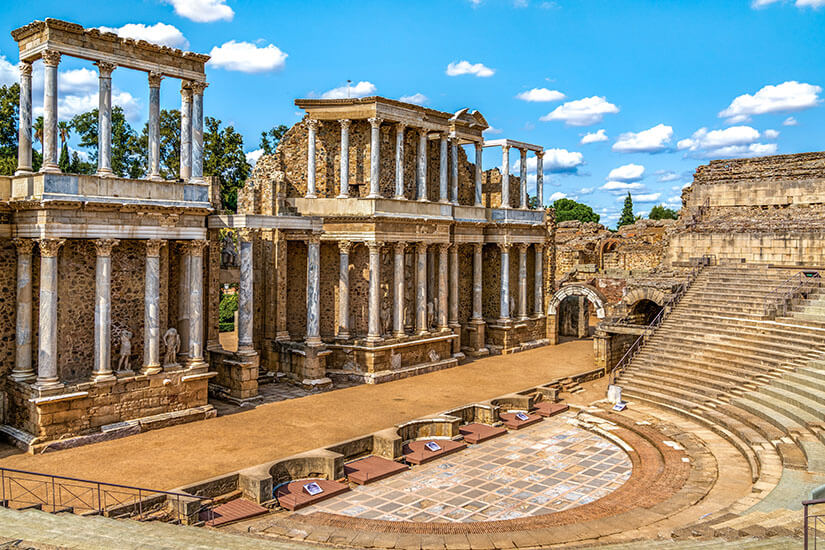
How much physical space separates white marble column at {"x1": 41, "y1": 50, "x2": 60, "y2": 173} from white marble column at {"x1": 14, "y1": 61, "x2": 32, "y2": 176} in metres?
0.84

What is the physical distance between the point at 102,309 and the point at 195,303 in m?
2.88

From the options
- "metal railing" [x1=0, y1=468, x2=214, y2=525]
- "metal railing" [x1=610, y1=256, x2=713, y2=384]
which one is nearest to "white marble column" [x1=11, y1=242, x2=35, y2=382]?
"metal railing" [x1=0, y1=468, x2=214, y2=525]

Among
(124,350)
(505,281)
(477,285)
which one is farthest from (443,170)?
(124,350)

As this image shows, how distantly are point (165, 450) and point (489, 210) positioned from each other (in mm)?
20777

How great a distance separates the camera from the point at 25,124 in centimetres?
1823

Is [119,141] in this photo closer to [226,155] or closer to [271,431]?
[226,155]

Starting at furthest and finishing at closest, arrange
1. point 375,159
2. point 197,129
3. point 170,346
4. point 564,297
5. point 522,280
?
1. point 564,297
2. point 522,280
3. point 375,159
4. point 197,129
5. point 170,346

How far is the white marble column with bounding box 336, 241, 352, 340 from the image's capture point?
26672 millimetres

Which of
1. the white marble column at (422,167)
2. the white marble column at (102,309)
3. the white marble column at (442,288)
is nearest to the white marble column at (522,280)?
the white marble column at (442,288)

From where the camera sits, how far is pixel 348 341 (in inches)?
1054

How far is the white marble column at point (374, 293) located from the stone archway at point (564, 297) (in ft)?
38.8

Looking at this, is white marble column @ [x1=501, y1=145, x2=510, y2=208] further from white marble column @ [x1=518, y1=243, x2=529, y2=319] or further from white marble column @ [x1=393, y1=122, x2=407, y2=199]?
white marble column @ [x1=393, y1=122, x2=407, y2=199]

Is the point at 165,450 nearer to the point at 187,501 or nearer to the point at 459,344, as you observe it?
the point at 187,501

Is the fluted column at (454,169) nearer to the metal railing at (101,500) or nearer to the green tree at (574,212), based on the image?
the metal railing at (101,500)
